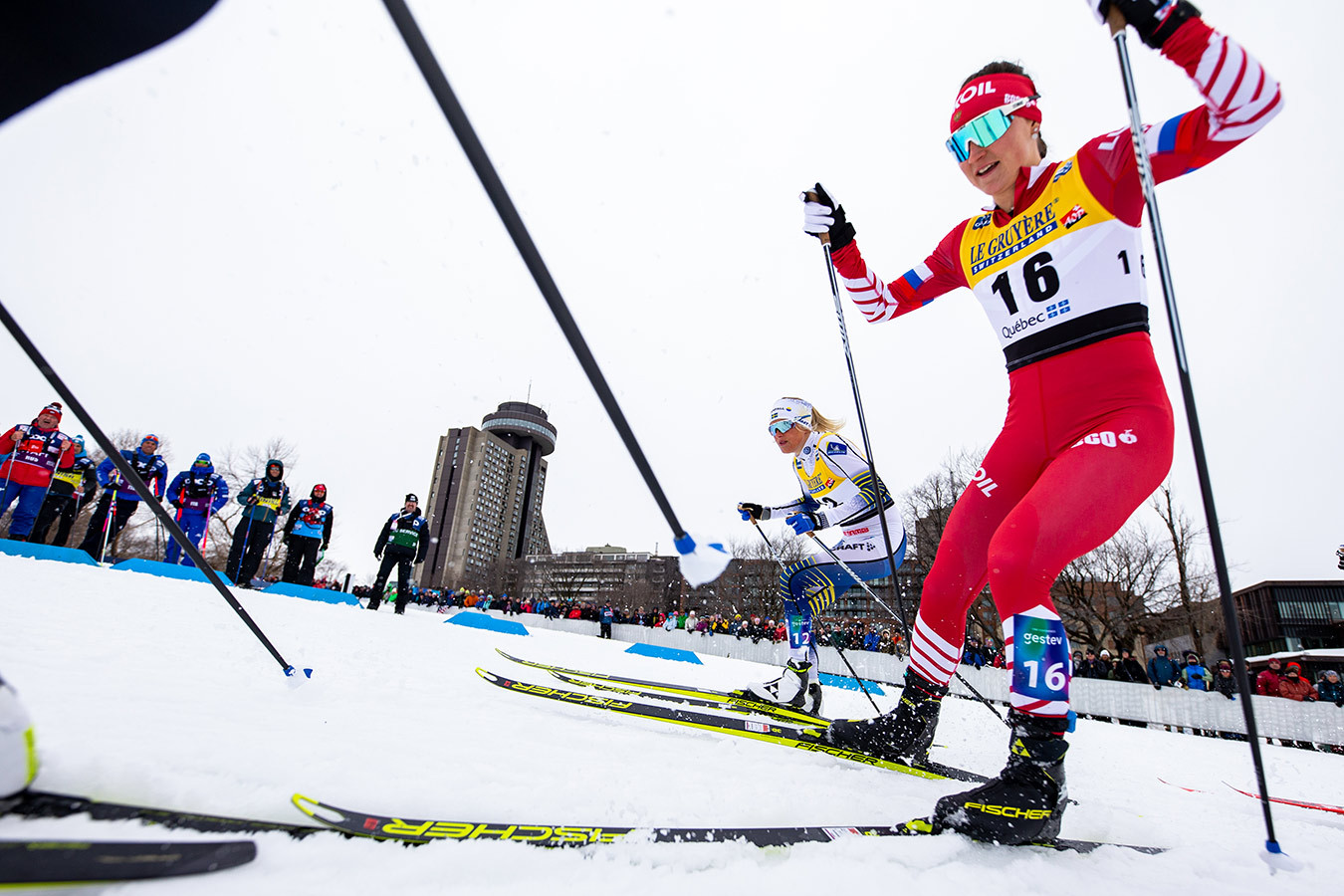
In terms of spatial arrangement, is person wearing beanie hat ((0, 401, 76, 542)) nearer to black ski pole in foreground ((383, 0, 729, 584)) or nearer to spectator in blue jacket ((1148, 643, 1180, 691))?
black ski pole in foreground ((383, 0, 729, 584))

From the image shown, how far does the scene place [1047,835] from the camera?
5.17 ft

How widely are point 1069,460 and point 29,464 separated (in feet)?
36.2

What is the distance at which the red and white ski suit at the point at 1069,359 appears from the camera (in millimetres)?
1787

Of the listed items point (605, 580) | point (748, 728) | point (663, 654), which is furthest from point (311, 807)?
point (605, 580)

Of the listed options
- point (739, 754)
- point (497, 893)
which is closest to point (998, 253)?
point (739, 754)

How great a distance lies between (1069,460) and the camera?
6.27 feet

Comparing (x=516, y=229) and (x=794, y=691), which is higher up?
(x=516, y=229)

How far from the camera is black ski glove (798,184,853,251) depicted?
3.05 m

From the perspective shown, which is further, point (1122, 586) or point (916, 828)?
point (1122, 586)

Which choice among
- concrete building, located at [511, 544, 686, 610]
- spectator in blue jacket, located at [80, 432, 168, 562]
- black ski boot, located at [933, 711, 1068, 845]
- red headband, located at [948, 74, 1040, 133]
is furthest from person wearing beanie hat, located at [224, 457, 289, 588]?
concrete building, located at [511, 544, 686, 610]

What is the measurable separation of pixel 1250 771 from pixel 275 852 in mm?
6438

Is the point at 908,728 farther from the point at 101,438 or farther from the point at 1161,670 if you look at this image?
the point at 1161,670

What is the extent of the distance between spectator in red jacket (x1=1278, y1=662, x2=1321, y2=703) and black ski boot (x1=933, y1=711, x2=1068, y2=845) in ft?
44.5

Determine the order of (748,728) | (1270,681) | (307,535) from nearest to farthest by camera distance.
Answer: (748,728), (307,535), (1270,681)
